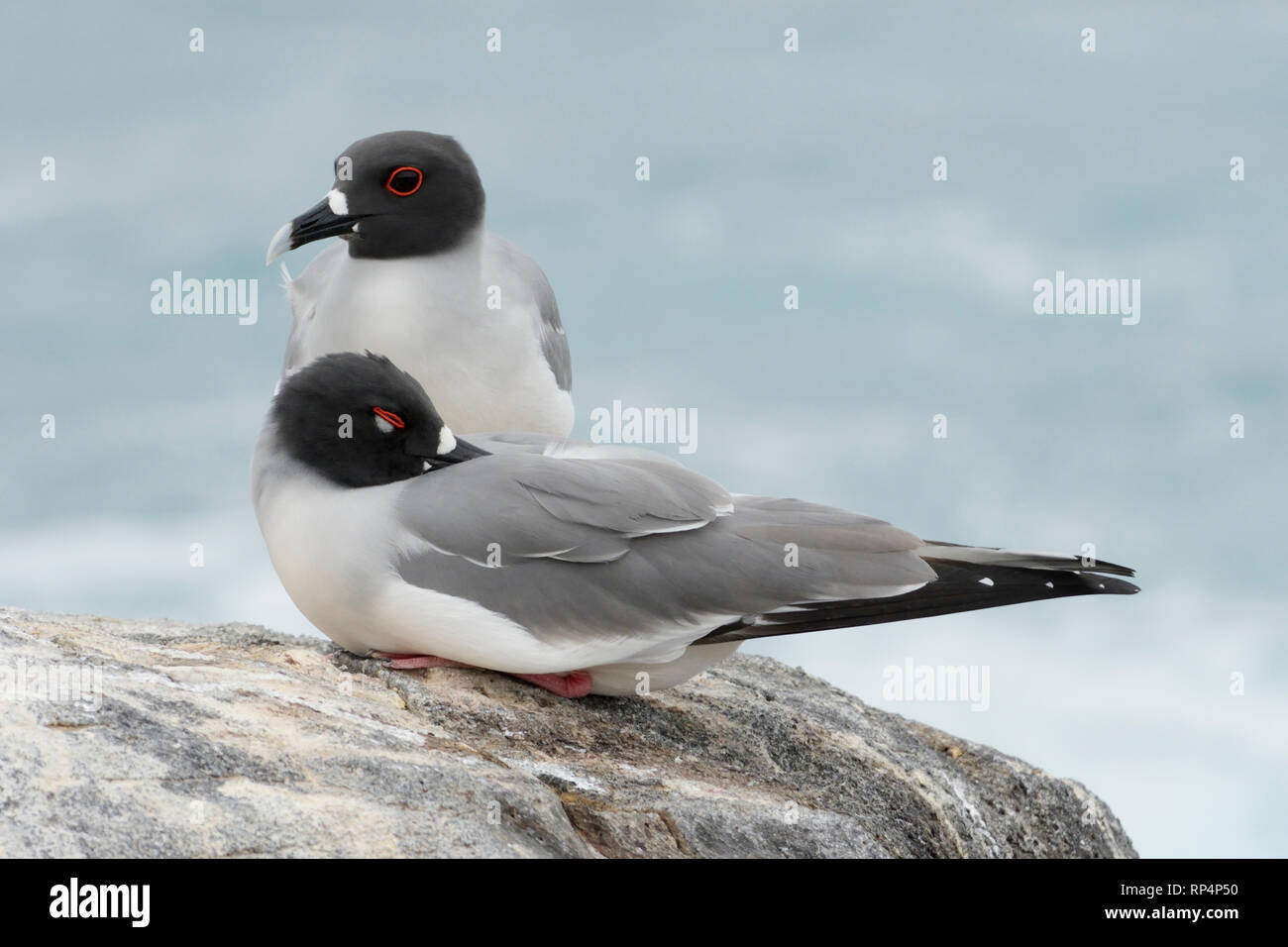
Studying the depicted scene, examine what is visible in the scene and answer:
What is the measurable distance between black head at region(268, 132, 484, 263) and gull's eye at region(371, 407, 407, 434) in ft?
7.89

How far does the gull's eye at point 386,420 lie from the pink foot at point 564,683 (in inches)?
50.8

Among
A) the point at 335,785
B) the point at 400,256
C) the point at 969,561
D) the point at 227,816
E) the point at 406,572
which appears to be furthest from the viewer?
the point at 400,256

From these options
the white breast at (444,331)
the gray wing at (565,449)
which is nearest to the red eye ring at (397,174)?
the white breast at (444,331)

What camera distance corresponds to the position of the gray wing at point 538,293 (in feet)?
32.0

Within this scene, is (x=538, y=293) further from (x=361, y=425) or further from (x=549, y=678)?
(x=549, y=678)

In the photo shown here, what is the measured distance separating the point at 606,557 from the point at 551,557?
24 centimetres

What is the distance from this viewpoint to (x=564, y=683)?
712cm

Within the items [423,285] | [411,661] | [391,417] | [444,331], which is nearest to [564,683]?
[411,661]

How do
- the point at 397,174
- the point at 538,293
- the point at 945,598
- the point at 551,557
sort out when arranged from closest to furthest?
the point at 551,557 < the point at 945,598 < the point at 397,174 < the point at 538,293

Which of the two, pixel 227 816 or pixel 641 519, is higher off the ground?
pixel 641 519

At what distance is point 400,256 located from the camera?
9.30 meters

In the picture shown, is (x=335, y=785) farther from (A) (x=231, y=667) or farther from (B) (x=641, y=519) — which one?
(B) (x=641, y=519)

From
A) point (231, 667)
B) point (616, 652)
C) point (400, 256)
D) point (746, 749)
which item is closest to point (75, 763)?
point (231, 667)
